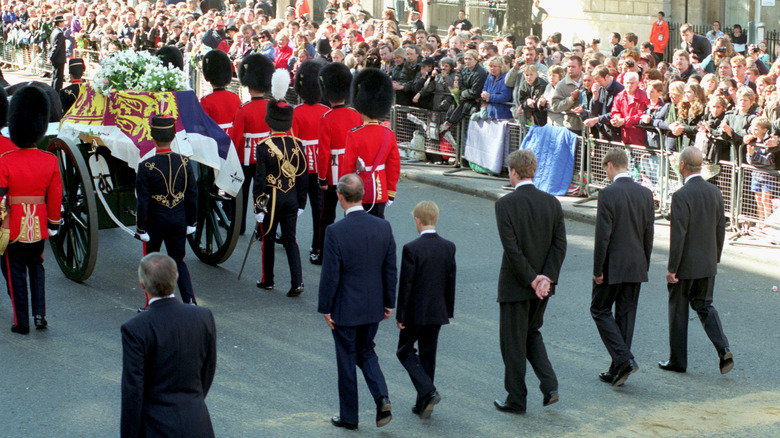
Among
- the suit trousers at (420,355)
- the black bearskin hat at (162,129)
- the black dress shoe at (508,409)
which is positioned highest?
the black bearskin hat at (162,129)

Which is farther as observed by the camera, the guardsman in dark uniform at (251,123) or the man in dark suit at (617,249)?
the guardsman in dark uniform at (251,123)

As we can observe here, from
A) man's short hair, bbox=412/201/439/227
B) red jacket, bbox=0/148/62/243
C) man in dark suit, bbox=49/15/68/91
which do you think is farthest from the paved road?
man in dark suit, bbox=49/15/68/91

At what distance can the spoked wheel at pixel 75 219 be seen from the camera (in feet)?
29.4

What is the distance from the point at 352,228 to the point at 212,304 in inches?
121

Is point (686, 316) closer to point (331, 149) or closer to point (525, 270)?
point (525, 270)

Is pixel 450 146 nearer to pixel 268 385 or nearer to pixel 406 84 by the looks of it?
pixel 406 84

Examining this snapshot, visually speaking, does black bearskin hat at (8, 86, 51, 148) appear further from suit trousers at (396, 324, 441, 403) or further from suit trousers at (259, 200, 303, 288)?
suit trousers at (396, 324, 441, 403)

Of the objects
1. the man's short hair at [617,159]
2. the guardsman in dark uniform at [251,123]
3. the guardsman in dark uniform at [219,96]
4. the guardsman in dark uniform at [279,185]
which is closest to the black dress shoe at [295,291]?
the guardsman in dark uniform at [279,185]

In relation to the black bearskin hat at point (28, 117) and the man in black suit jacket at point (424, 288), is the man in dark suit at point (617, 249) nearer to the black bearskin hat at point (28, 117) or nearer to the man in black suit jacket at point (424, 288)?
the man in black suit jacket at point (424, 288)

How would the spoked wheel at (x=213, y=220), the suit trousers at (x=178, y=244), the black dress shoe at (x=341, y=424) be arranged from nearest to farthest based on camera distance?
the black dress shoe at (x=341, y=424), the suit trousers at (x=178, y=244), the spoked wheel at (x=213, y=220)

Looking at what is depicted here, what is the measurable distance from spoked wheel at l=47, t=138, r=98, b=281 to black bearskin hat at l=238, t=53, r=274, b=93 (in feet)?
6.60

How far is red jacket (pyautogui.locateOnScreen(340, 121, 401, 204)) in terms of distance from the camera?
30.2 feet

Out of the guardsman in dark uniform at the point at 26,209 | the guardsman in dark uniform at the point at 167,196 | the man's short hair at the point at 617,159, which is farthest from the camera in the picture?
the guardsman in dark uniform at the point at 167,196

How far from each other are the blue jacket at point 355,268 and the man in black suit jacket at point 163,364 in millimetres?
1350
